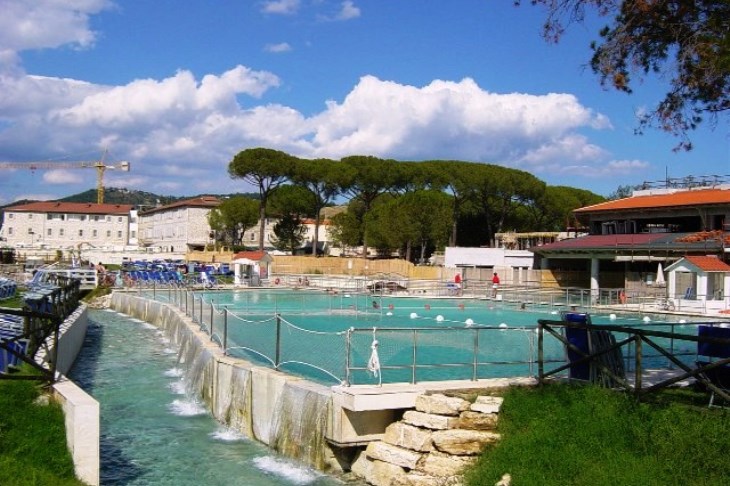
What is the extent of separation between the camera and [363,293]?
43.0 metres

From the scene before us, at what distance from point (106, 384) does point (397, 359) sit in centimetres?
718

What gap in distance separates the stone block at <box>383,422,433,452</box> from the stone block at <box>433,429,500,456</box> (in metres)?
0.18

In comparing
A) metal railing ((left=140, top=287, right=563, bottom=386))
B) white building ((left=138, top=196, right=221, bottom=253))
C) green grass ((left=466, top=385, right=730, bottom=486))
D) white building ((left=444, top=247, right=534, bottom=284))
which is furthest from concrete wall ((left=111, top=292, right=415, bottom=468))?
white building ((left=138, top=196, right=221, bottom=253))

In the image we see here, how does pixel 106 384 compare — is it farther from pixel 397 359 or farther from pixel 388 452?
pixel 388 452

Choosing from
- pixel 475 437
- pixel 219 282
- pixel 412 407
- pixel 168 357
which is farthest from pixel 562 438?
pixel 219 282

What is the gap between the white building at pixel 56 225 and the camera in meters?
116

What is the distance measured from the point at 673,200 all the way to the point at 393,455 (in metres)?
44.3

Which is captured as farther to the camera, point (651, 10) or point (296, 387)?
point (296, 387)

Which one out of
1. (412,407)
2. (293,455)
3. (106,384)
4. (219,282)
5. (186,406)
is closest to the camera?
(412,407)

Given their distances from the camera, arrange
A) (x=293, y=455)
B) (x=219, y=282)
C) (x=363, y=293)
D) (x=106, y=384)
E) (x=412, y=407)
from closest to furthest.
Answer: (x=412, y=407) < (x=293, y=455) < (x=106, y=384) < (x=363, y=293) < (x=219, y=282)

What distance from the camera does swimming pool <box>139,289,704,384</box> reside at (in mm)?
12664

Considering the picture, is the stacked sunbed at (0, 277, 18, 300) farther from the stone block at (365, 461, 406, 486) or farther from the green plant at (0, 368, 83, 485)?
the stone block at (365, 461, 406, 486)

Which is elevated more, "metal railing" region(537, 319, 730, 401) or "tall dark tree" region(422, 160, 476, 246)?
"tall dark tree" region(422, 160, 476, 246)

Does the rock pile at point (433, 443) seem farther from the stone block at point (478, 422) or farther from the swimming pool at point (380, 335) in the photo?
the swimming pool at point (380, 335)
